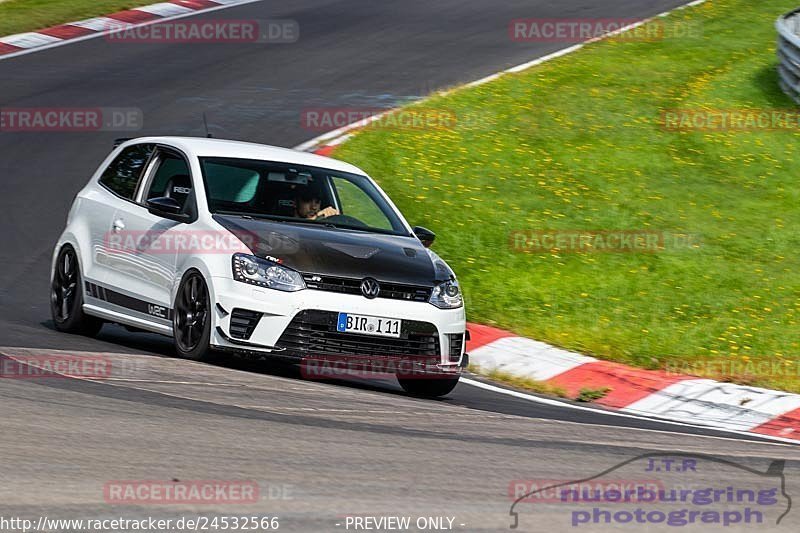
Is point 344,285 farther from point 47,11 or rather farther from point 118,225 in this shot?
point 47,11

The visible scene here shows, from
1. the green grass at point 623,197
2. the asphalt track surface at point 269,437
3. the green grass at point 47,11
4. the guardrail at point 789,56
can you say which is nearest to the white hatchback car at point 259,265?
the asphalt track surface at point 269,437

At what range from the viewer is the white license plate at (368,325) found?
8586 millimetres

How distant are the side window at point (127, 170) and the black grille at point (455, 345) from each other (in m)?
2.75

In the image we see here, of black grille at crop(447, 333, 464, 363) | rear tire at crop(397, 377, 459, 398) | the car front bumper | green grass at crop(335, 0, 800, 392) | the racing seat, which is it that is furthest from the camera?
green grass at crop(335, 0, 800, 392)

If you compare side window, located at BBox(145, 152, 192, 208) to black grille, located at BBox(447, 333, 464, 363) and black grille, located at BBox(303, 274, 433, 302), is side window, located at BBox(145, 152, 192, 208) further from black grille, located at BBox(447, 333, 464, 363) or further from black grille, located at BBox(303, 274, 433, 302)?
black grille, located at BBox(447, 333, 464, 363)

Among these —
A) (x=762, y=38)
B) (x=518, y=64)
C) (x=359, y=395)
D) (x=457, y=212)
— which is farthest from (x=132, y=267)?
(x=762, y=38)

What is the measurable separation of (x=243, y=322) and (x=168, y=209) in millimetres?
1218

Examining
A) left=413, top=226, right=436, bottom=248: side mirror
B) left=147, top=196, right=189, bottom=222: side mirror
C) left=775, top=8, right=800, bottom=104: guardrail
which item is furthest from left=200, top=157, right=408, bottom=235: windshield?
left=775, top=8, right=800, bottom=104: guardrail

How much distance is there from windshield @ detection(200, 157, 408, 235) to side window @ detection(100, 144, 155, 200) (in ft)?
2.47

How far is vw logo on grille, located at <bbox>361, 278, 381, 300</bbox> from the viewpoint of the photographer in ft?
28.5

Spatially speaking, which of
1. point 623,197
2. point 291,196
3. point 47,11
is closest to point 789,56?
point 623,197

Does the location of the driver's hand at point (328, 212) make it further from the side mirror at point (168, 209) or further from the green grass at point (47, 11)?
the green grass at point (47, 11)

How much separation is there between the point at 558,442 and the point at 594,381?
3194mm

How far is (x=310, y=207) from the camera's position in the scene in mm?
9703
